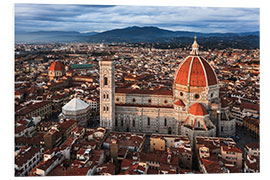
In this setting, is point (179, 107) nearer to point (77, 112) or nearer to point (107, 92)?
point (107, 92)

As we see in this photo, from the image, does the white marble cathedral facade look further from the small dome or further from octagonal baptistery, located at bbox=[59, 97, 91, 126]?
the small dome

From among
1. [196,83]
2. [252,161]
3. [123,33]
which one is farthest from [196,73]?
[123,33]

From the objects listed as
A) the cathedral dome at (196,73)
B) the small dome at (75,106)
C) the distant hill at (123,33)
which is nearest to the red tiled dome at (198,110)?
the cathedral dome at (196,73)

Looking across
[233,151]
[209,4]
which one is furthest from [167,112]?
[209,4]

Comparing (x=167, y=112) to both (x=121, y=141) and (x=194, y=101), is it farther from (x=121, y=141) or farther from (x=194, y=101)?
(x=121, y=141)

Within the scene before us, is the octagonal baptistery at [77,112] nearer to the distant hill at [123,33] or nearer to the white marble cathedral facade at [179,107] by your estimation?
the white marble cathedral facade at [179,107]

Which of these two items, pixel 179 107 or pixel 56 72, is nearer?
pixel 179 107
